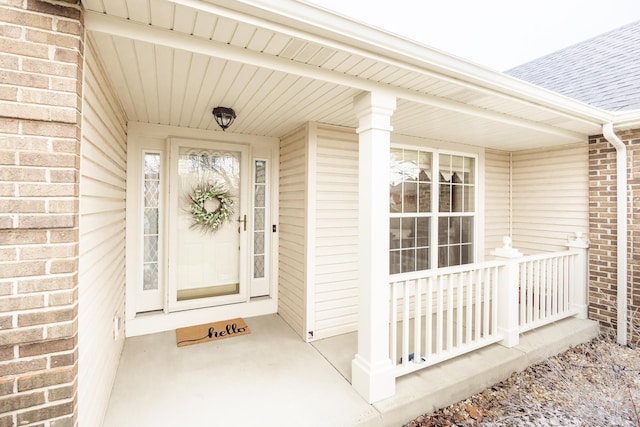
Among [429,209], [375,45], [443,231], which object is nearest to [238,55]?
[375,45]

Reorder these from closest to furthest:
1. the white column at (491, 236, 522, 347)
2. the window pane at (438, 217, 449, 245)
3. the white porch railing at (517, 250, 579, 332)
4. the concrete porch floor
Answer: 1. the concrete porch floor
2. the white column at (491, 236, 522, 347)
3. the white porch railing at (517, 250, 579, 332)
4. the window pane at (438, 217, 449, 245)

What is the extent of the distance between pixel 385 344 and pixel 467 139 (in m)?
3.11

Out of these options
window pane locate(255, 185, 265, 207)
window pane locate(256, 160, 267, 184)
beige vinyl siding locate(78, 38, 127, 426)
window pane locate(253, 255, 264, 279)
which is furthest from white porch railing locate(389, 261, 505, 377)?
window pane locate(256, 160, 267, 184)

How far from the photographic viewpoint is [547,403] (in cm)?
248

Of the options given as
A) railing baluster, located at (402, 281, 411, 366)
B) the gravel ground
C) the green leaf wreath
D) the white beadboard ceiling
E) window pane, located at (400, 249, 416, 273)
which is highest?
the white beadboard ceiling

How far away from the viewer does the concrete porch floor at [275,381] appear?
219cm

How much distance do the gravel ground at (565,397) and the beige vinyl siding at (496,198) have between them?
5.88 ft

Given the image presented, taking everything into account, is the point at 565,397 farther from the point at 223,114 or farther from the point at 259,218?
the point at 223,114

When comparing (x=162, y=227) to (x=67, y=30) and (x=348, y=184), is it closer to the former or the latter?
(x=348, y=184)

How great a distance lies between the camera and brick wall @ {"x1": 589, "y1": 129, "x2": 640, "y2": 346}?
11.5 ft

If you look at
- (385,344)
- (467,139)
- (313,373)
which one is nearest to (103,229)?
(313,373)

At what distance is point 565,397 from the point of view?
91.8 inches

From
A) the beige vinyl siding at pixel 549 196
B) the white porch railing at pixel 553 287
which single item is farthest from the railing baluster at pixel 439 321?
the beige vinyl siding at pixel 549 196

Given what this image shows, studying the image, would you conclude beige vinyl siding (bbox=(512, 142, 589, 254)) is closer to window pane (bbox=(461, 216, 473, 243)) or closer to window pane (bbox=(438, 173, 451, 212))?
window pane (bbox=(461, 216, 473, 243))
